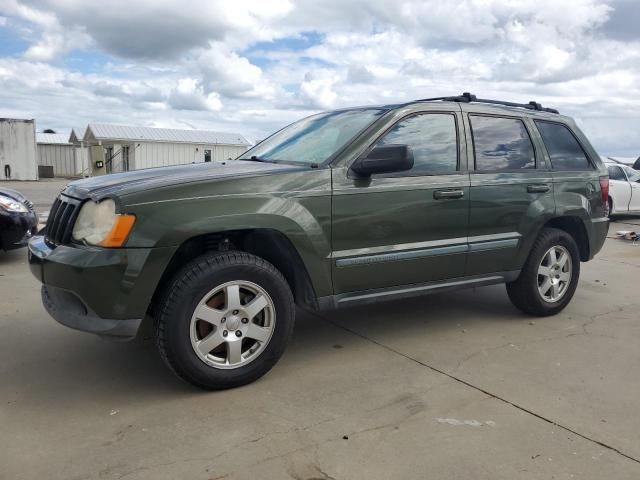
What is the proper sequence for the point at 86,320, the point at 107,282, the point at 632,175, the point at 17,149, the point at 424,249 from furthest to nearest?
the point at 17,149
the point at 632,175
the point at 424,249
the point at 86,320
the point at 107,282

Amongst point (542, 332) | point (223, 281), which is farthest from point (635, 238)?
point (223, 281)

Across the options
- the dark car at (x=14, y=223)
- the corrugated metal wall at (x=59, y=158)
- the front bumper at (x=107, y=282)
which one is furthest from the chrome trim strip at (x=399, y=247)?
the corrugated metal wall at (x=59, y=158)

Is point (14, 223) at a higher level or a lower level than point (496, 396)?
higher

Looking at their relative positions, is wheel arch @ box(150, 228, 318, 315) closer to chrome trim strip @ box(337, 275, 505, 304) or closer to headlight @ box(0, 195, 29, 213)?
chrome trim strip @ box(337, 275, 505, 304)

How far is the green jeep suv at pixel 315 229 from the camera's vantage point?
10.6 ft

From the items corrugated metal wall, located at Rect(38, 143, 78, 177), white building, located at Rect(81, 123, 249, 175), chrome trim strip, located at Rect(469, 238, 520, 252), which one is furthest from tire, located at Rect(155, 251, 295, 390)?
corrugated metal wall, located at Rect(38, 143, 78, 177)

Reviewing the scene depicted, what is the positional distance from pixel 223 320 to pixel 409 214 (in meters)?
1.50

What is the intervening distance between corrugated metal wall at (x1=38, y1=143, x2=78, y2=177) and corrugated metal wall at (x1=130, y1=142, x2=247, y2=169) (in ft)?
24.5

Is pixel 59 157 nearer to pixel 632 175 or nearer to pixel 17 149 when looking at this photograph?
pixel 17 149

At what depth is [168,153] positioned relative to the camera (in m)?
34.8

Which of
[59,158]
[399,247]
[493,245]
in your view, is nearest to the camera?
[399,247]

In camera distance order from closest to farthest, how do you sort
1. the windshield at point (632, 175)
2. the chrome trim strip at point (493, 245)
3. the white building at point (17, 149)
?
the chrome trim strip at point (493, 245)
the windshield at point (632, 175)
the white building at point (17, 149)

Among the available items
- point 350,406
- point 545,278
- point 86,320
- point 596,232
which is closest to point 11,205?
point 86,320

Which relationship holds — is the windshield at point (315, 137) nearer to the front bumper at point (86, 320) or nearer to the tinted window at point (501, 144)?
the tinted window at point (501, 144)
